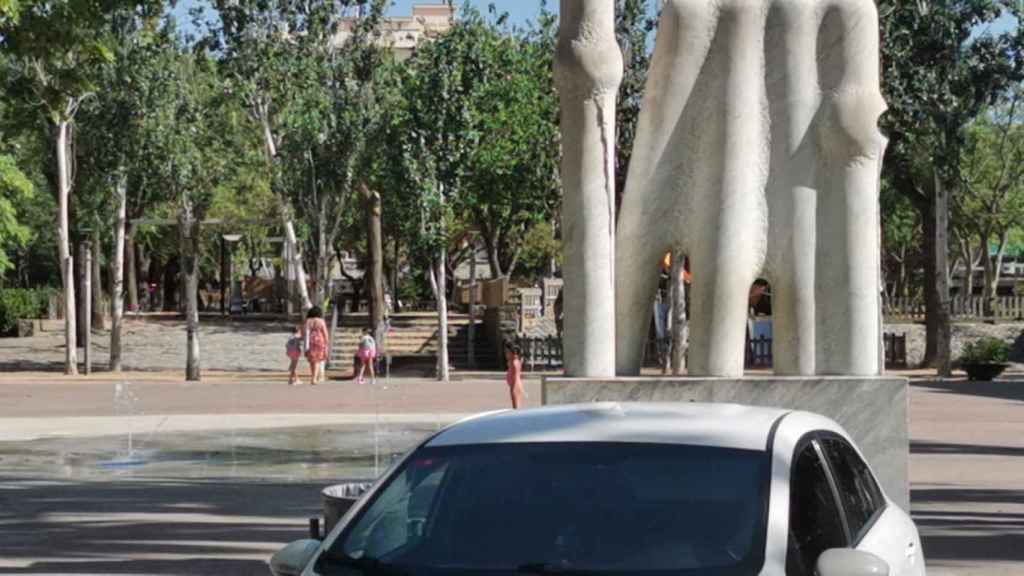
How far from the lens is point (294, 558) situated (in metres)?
6.20

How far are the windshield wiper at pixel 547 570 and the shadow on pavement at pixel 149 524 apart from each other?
6335 mm

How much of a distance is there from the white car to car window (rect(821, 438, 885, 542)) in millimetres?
33

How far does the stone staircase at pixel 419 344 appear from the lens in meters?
53.8

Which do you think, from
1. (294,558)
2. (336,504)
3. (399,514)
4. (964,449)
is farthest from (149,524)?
(964,449)

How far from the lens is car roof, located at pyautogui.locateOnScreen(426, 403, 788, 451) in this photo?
240 inches

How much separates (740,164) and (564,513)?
20.2ft

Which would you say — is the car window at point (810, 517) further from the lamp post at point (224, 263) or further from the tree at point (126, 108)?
the lamp post at point (224, 263)

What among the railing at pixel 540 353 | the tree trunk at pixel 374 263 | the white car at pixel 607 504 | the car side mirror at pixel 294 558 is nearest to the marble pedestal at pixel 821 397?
the white car at pixel 607 504

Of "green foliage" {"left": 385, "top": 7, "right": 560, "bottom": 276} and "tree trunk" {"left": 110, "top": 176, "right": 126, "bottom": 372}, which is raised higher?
"green foliage" {"left": 385, "top": 7, "right": 560, "bottom": 276}

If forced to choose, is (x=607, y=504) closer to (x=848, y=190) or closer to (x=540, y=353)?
(x=848, y=190)

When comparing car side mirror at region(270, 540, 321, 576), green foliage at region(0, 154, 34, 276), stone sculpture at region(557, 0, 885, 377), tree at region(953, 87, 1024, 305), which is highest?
tree at region(953, 87, 1024, 305)

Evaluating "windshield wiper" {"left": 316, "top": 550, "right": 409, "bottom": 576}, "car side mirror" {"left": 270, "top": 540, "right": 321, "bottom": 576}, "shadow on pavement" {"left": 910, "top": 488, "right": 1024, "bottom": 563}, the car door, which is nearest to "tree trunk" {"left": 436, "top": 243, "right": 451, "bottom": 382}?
"shadow on pavement" {"left": 910, "top": 488, "right": 1024, "bottom": 563}

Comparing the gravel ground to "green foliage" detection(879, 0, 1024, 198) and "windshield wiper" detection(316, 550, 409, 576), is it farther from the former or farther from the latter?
"windshield wiper" detection(316, 550, 409, 576)

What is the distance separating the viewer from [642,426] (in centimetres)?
619
